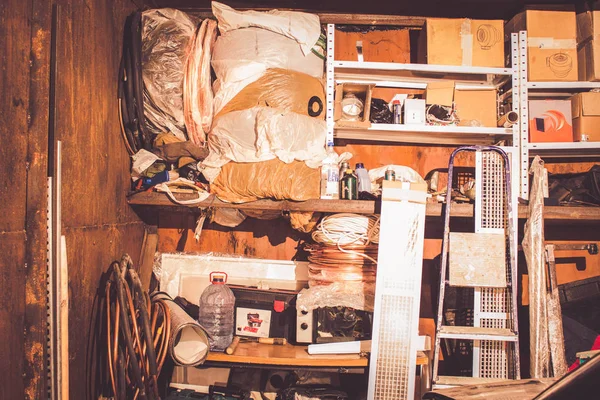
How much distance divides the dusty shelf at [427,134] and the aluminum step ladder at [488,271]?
16 cm

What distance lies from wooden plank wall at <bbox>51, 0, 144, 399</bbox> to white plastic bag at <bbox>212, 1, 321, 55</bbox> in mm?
629

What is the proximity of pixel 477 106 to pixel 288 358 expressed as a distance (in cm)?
193

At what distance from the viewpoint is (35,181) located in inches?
71.4

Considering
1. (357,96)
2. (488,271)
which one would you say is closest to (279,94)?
(357,96)

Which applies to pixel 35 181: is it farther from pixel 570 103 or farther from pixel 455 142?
pixel 570 103

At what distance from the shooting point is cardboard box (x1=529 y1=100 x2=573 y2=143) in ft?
8.94

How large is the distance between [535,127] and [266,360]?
2.20 meters

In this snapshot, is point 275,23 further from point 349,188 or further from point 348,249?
point 348,249

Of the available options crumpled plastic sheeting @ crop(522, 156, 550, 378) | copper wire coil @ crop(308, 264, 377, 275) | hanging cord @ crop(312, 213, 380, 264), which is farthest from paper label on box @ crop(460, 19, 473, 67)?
copper wire coil @ crop(308, 264, 377, 275)

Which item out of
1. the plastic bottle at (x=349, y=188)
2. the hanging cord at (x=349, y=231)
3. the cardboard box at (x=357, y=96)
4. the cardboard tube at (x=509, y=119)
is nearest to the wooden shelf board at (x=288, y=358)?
the hanging cord at (x=349, y=231)

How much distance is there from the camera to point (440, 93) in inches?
107

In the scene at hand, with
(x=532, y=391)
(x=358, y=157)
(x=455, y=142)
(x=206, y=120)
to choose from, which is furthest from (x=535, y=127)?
(x=206, y=120)

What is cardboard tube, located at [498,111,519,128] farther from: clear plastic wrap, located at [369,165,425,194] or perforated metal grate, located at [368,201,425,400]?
perforated metal grate, located at [368,201,425,400]

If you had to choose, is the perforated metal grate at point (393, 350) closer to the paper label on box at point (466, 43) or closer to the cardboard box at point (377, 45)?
the paper label on box at point (466, 43)
